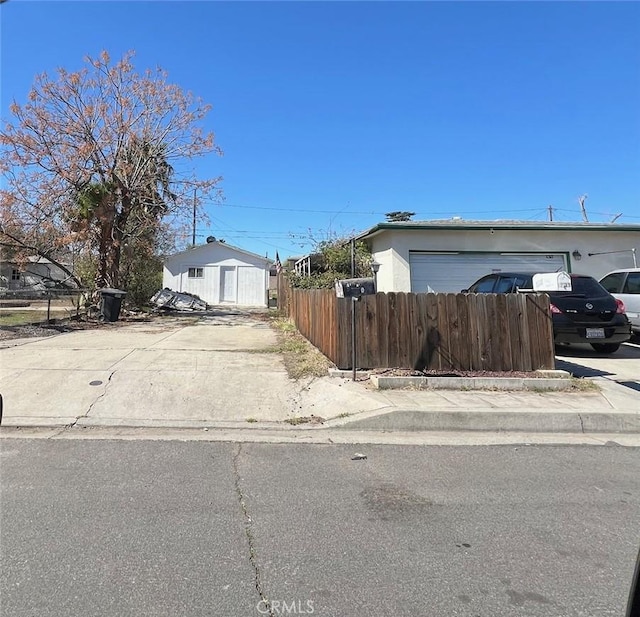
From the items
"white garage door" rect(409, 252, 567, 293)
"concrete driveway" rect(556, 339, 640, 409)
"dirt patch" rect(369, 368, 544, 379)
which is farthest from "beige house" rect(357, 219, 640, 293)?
"dirt patch" rect(369, 368, 544, 379)

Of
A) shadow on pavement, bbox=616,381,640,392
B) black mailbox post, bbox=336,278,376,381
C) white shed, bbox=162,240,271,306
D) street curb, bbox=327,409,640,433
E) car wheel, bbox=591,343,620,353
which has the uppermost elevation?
white shed, bbox=162,240,271,306

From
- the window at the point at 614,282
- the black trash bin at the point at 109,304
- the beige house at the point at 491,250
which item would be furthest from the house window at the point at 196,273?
the window at the point at 614,282

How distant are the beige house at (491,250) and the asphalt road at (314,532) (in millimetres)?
9605

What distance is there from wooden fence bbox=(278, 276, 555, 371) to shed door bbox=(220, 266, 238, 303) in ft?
74.0

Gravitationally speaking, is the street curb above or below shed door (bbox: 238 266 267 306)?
below

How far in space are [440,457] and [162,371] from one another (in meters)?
4.82

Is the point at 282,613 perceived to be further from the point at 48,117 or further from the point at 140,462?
the point at 48,117

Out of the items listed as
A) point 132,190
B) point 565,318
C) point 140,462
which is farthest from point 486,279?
point 132,190

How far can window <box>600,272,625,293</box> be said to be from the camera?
11164mm

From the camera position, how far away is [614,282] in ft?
37.3

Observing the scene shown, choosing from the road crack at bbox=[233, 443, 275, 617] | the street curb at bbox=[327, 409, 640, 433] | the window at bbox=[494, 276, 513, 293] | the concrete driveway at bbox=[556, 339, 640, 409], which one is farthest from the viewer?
the window at bbox=[494, 276, 513, 293]

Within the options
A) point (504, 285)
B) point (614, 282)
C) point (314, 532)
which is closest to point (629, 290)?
point (614, 282)

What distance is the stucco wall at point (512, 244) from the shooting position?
1377 cm

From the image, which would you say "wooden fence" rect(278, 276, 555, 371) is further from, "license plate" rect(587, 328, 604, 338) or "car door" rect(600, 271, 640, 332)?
"car door" rect(600, 271, 640, 332)
